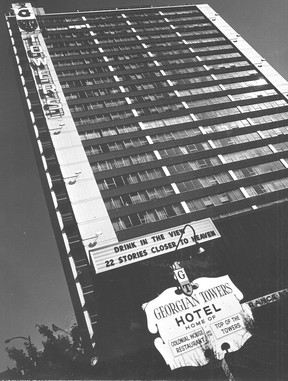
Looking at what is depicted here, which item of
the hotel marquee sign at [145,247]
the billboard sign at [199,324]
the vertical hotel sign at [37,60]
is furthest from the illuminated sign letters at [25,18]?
the billboard sign at [199,324]

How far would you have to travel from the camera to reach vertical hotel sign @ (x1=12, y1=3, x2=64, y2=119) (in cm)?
4931

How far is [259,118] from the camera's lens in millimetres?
53219

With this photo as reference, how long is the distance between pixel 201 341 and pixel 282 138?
42.1 m

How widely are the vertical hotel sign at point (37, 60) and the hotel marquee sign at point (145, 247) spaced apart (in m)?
27.7

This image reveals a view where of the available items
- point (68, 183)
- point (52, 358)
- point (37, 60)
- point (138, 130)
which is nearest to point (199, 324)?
point (52, 358)

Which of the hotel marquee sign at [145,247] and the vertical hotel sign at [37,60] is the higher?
the vertical hotel sign at [37,60]

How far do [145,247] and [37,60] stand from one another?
42093 millimetres

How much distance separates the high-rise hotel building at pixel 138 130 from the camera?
40219 mm

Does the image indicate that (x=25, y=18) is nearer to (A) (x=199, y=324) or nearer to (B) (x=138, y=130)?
(B) (x=138, y=130)

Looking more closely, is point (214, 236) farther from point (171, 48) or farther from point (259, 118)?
point (171, 48)

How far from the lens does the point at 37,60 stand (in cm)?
5462

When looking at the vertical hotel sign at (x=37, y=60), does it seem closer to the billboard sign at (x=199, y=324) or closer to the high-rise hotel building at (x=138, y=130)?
the high-rise hotel building at (x=138, y=130)

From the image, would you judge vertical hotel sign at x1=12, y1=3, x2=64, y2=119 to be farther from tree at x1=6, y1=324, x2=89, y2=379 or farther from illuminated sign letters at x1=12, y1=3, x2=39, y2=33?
tree at x1=6, y1=324, x2=89, y2=379

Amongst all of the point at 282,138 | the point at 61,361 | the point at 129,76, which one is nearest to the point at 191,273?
the point at 61,361
